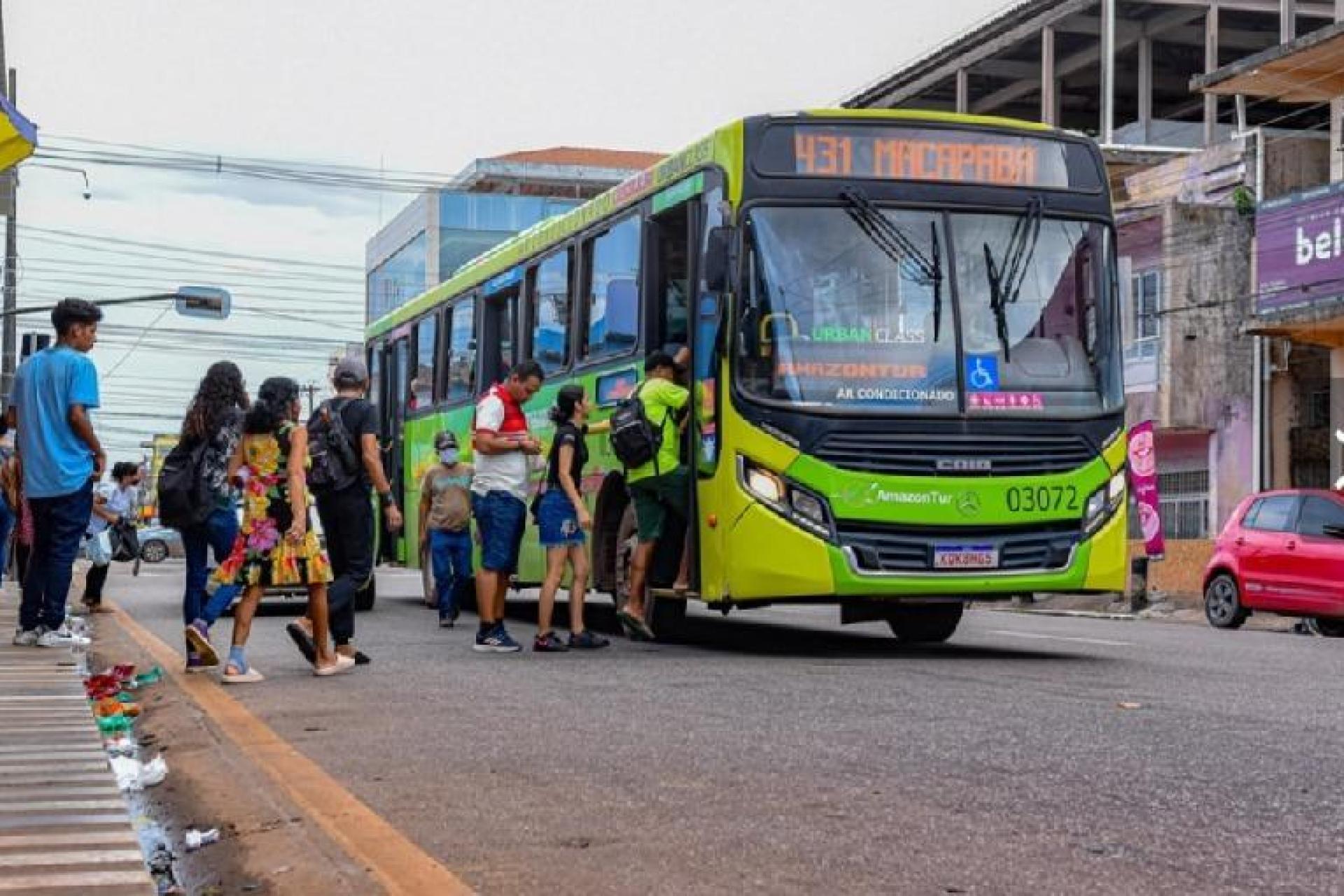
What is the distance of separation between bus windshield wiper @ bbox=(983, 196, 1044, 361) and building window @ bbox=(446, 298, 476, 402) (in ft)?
23.6

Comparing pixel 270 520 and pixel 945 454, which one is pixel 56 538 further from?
pixel 945 454

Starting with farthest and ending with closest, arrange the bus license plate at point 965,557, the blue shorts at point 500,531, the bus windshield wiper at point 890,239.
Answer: the blue shorts at point 500,531 → the bus windshield wiper at point 890,239 → the bus license plate at point 965,557

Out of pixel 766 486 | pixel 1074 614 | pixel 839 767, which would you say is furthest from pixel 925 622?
pixel 1074 614

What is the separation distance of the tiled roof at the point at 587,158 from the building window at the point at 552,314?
70.5m

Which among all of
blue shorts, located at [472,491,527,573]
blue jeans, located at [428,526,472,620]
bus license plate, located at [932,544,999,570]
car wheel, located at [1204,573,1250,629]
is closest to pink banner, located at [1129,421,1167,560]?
car wheel, located at [1204,573,1250,629]

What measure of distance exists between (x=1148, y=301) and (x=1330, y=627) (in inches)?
654

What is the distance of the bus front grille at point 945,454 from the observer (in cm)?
1171

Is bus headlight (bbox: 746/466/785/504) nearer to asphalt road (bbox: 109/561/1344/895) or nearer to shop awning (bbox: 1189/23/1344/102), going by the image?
asphalt road (bbox: 109/561/1344/895)

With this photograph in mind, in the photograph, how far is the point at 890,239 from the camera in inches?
477

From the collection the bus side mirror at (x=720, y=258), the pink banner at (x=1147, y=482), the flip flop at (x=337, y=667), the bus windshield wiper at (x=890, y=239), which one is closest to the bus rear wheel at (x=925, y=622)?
the bus windshield wiper at (x=890, y=239)

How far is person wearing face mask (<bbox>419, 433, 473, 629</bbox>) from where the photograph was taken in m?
16.4

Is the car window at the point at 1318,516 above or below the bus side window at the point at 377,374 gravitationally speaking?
below

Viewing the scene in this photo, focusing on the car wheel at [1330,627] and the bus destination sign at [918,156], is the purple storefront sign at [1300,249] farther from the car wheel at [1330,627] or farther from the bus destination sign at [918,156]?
the bus destination sign at [918,156]

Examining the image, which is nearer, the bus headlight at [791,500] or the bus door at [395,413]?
the bus headlight at [791,500]
